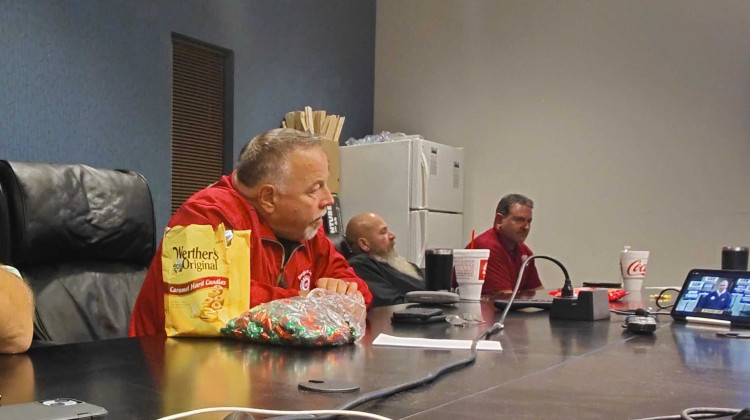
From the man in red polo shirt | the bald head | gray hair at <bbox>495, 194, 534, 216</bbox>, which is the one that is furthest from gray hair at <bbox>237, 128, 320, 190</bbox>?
gray hair at <bbox>495, 194, 534, 216</bbox>

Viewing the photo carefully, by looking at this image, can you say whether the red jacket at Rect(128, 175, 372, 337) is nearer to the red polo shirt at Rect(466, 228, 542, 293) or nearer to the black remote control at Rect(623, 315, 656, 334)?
the black remote control at Rect(623, 315, 656, 334)

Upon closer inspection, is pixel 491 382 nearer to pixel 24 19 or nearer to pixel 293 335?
pixel 293 335

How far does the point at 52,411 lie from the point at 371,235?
9.43 ft

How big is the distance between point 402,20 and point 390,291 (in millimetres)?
2888

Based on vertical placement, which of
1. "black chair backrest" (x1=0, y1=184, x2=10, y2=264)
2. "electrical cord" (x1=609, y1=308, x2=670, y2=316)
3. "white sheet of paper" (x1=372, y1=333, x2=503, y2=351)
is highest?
"black chair backrest" (x1=0, y1=184, x2=10, y2=264)

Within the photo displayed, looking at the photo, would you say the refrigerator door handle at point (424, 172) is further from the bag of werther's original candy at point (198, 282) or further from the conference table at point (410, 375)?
the bag of werther's original candy at point (198, 282)

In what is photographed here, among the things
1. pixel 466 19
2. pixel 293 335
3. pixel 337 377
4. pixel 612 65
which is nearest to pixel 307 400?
pixel 337 377

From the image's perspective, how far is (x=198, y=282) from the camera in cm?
114

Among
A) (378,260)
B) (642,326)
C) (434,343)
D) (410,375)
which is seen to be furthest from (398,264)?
(410,375)

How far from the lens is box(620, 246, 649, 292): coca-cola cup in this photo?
242 cm

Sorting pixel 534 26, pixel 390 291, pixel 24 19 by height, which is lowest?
pixel 390 291

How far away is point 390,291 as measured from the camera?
10.3 feet

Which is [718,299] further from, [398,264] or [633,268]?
[398,264]

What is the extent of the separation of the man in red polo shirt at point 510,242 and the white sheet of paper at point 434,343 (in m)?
2.42
